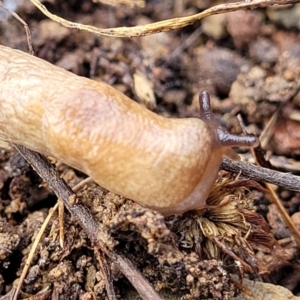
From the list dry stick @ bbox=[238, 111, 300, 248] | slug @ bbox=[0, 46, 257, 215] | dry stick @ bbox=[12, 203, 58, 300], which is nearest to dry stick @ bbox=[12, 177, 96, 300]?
dry stick @ bbox=[12, 203, 58, 300]

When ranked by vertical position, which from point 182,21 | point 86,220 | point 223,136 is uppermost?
point 182,21

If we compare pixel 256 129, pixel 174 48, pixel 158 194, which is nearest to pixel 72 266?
pixel 158 194

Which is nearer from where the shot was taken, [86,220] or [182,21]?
[86,220]

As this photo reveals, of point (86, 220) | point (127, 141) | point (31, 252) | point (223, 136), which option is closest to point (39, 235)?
point (31, 252)

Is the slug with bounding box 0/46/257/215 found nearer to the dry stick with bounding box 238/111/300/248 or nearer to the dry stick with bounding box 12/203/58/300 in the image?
the dry stick with bounding box 12/203/58/300

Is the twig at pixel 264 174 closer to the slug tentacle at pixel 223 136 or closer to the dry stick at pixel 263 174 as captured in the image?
the dry stick at pixel 263 174

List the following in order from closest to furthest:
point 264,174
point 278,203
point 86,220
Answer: point 86,220 < point 264,174 < point 278,203

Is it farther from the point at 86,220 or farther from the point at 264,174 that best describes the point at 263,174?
the point at 86,220
